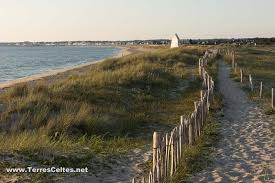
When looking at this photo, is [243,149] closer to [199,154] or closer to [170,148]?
[199,154]

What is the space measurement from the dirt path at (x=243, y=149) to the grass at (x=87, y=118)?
2.00 meters

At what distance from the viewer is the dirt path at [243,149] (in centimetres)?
920

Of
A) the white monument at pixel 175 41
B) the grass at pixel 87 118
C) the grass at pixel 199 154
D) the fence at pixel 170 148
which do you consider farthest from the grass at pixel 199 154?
the white monument at pixel 175 41

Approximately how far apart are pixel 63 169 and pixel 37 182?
90cm

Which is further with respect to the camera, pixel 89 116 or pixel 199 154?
pixel 89 116

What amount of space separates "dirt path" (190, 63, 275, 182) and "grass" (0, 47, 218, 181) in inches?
78.7

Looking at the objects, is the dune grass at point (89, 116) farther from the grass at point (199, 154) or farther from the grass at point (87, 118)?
the grass at point (199, 154)

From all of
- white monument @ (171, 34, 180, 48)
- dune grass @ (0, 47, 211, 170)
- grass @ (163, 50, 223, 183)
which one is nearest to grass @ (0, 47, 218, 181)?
dune grass @ (0, 47, 211, 170)

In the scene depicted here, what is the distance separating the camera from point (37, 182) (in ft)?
25.9

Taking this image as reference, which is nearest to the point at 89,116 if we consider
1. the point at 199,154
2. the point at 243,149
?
the point at 199,154

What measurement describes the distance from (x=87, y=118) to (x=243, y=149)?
178 inches

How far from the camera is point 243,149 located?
1144 cm

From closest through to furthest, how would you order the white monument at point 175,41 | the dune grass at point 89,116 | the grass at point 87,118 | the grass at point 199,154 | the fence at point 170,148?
the fence at point 170,148, the grass at point 199,154, the grass at point 87,118, the dune grass at point 89,116, the white monument at point 175,41

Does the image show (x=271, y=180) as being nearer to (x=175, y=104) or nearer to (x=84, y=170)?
(x=84, y=170)
